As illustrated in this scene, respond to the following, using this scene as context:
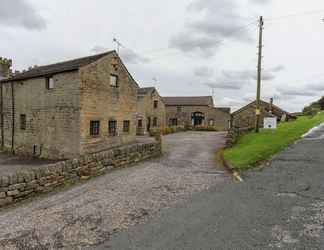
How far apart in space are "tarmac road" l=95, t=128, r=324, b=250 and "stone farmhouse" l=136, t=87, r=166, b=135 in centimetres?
2894

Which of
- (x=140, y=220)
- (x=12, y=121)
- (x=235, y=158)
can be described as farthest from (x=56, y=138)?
(x=140, y=220)

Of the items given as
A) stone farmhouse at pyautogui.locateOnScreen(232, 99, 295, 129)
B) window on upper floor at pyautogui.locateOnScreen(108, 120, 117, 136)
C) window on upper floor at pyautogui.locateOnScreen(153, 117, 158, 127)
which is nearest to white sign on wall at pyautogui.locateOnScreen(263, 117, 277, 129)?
stone farmhouse at pyautogui.locateOnScreen(232, 99, 295, 129)

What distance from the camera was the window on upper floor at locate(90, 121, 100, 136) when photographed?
19.1m

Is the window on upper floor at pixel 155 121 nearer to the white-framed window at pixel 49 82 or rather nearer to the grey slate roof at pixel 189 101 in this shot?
the grey slate roof at pixel 189 101

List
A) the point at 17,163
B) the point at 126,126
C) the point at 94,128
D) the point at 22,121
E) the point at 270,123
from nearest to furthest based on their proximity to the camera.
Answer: the point at 94,128
the point at 17,163
the point at 22,121
the point at 126,126
the point at 270,123

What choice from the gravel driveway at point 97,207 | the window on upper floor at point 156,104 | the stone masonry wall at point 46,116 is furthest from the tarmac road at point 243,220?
the window on upper floor at point 156,104

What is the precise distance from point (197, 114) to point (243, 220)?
46.1 metres

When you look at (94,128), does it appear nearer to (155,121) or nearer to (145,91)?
(145,91)

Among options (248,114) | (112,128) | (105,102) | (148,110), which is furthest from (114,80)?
(248,114)

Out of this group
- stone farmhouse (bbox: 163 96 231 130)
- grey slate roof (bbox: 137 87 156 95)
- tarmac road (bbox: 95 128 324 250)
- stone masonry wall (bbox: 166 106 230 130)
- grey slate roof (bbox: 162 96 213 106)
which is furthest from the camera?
grey slate roof (bbox: 162 96 213 106)

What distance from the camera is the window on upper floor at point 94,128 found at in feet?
62.6

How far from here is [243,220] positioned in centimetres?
565

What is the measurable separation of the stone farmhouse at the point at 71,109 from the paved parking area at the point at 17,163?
2.57 feet

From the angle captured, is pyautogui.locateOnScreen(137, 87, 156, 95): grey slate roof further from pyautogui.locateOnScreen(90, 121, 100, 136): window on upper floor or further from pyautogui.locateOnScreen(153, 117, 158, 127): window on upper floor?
pyautogui.locateOnScreen(90, 121, 100, 136): window on upper floor
